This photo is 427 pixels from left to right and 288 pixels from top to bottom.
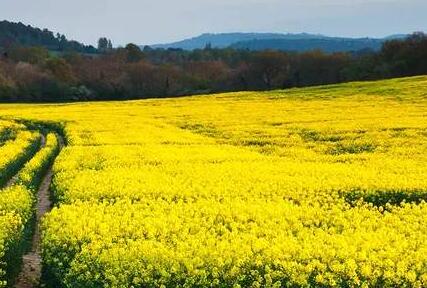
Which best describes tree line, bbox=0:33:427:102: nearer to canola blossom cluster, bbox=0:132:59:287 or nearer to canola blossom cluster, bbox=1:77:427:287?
canola blossom cluster, bbox=1:77:427:287

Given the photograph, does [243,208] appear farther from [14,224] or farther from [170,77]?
[170,77]

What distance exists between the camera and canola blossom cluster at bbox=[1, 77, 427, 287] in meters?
10.1

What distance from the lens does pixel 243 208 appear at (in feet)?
49.4

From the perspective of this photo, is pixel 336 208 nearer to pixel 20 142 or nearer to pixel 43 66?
pixel 20 142

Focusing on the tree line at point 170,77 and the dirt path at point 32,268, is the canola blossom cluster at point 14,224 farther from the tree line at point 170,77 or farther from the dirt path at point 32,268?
the tree line at point 170,77

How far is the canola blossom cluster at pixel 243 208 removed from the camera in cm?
1006

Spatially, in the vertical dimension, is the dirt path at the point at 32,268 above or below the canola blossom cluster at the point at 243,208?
below

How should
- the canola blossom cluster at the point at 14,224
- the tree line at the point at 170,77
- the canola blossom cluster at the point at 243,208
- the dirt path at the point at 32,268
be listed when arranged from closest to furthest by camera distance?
the canola blossom cluster at the point at 243,208, the canola blossom cluster at the point at 14,224, the dirt path at the point at 32,268, the tree line at the point at 170,77

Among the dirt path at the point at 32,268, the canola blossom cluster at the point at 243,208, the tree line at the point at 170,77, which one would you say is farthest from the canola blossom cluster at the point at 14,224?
the tree line at the point at 170,77

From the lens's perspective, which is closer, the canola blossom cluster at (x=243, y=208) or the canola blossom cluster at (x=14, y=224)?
the canola blossom cluster at (x=243, y=208)

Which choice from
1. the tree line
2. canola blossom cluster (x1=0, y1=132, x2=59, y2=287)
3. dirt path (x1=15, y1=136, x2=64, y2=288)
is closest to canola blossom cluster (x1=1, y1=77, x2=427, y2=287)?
canola blossom cluster (x1=0, y1=132, x2=59, y2=287)

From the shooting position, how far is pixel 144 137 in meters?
34.5

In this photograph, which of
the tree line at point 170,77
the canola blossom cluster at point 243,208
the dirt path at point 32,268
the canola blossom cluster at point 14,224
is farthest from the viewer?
the tree line at point 170,77

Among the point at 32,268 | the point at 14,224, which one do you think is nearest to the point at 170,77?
the point at 32,268
